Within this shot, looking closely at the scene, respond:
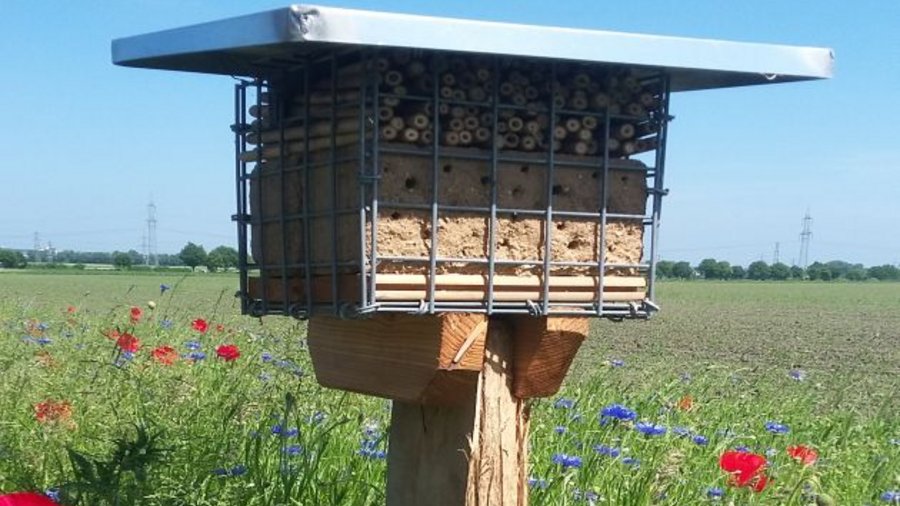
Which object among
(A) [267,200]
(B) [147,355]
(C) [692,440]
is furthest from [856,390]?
(A) [267,200]

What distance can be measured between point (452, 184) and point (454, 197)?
0.03m

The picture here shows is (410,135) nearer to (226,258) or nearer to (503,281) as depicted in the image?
(503,281)

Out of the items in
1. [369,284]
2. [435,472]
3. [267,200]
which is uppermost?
[267,200]

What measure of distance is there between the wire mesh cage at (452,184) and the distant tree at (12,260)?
61179 mm

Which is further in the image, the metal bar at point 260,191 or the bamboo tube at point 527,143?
the metal bar at point 260,191

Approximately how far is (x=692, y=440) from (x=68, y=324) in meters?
4.42

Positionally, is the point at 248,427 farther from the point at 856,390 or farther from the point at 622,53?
the point at 856,390

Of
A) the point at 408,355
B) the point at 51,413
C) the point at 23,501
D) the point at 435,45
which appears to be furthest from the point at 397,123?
the point at 51,413

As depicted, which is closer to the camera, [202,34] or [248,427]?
[202,34]

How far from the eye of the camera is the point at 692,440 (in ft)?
12.9

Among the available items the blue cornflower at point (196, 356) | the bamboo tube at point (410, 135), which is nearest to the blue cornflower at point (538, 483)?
the bamboo tube at point (410, 135)

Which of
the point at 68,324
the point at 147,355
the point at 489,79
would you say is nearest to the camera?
the point at 489,79

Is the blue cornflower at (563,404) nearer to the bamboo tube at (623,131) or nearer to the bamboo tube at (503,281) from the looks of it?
the bamboo tube at (503,281)

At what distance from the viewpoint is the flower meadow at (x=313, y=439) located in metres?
3.23
